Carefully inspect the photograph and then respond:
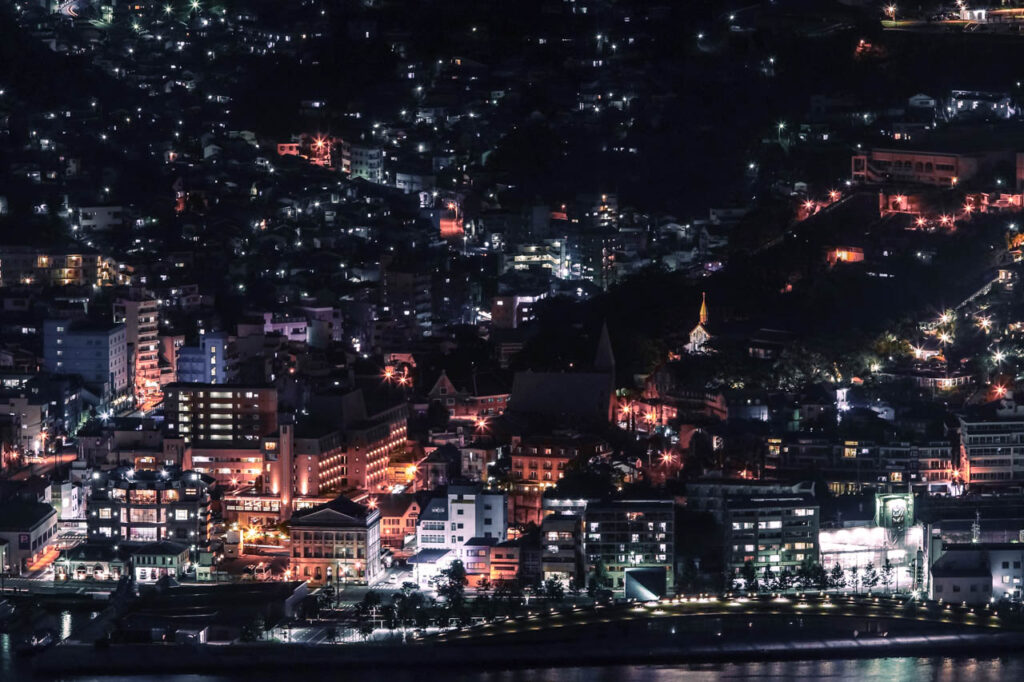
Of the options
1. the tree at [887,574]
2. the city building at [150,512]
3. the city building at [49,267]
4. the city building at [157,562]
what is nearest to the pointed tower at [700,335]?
the tree at [887,574]

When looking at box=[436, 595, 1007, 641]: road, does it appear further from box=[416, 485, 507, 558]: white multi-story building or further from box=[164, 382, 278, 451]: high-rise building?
box=[164, 382, 278, 451]: high-rise building

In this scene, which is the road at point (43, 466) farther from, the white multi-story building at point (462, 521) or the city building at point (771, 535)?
the city building at point (771, 535)

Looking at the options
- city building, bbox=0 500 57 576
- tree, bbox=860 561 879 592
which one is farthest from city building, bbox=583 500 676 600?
city building, bbox=0 500 57 576

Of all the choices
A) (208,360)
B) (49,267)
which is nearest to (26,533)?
(208,360)

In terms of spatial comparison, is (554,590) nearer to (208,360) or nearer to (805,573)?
(805,573)

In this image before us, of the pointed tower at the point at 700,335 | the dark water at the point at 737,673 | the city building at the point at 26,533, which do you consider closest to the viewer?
the dark water at the point at 737,673

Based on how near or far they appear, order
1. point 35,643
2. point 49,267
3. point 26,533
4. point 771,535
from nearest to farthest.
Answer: point 35,643 < point 771,535 < point 26,533 < point 49,267
